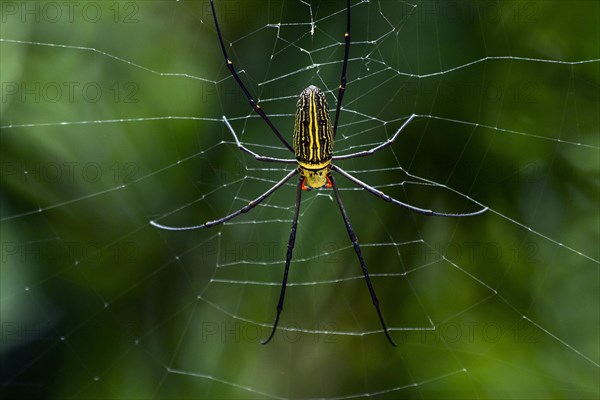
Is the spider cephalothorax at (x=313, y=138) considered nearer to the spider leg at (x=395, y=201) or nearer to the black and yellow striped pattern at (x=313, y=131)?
the black and yellow striped pattern at (x=313, y=131)

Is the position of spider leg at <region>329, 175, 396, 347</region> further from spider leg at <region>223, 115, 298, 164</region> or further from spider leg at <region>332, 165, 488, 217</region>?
spider leg at <region>223, 115, 298, 164</region>

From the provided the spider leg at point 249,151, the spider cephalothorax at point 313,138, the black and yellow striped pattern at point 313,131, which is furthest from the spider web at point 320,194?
the black and yellow striped pattern at point 313,131

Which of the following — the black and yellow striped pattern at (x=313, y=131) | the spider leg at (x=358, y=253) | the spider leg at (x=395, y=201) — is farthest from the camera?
the spider leg at (x=358, y=253)

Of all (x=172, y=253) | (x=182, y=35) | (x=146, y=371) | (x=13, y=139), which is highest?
(x=182, y=35)

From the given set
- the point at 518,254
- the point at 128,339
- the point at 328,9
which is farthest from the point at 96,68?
the point at 518,254

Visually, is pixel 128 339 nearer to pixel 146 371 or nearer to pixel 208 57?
pixel 146 371

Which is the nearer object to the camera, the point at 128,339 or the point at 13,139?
the point at 13,139
